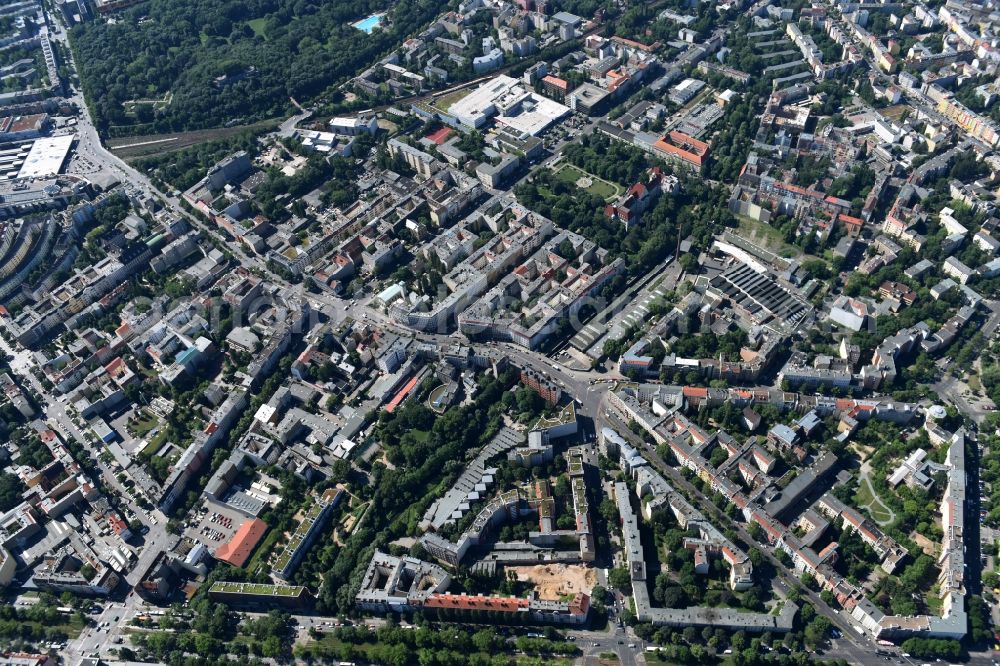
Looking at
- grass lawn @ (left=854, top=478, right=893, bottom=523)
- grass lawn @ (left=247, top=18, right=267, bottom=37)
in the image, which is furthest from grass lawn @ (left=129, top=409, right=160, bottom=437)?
grass lawn @ (left=247, top=18, right=267, bottom=37)

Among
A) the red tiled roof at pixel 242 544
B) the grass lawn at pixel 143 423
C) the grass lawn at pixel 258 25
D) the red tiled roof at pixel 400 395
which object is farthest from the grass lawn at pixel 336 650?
the grass lawn at pixel 258 25

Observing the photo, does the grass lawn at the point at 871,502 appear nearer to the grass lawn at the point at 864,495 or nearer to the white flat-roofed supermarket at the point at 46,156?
the grass lawn at the point at 864,495

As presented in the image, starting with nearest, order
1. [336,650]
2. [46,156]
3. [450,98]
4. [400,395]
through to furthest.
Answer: [336,650] < [400,395] < [46,156] < [450,98]

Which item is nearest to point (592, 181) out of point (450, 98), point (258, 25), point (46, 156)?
point (450, 98)

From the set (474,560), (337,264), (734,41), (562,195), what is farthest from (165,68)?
(474,560)

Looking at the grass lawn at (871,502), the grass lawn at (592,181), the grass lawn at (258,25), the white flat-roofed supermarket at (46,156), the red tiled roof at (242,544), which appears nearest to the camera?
the grass lawn at (871,502)

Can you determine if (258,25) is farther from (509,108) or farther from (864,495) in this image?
(864,495)
